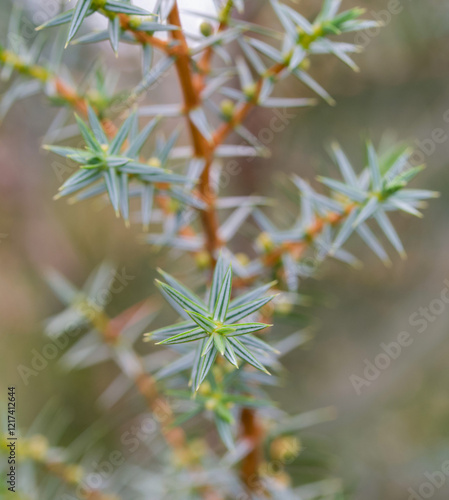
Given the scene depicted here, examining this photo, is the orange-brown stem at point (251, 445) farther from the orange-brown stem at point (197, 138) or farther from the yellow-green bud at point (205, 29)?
the yellow-green bud at point (205, 29)

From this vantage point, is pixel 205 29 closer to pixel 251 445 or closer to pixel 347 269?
pixel 251 445

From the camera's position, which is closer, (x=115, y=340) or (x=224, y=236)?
(x=224, y=236)

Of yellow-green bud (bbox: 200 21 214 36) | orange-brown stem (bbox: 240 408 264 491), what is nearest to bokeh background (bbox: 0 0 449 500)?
orange-brown stem (bbox: 240 408 264 491)

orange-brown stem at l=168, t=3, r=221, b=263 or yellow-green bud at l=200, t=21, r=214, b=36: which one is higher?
yellow-green bud at l=200, t=21, r=214, b=36

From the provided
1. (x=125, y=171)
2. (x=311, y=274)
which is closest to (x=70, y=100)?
(x=125, y=171)

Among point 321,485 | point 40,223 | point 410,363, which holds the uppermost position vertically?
point 40,223

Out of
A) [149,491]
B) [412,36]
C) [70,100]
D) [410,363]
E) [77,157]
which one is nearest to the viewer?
[77,157]

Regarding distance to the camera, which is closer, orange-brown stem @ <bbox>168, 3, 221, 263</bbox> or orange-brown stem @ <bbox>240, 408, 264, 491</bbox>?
orange-brown stem @ <bbox>168, 3, 221, 263</bbox>

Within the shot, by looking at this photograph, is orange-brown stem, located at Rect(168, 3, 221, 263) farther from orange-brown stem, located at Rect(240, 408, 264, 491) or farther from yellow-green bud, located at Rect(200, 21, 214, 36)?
orange-brown stem, located at Rect(240, 408, 264, 491)

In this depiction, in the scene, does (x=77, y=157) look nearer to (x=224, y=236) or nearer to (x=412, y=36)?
(x=224, y=236)
